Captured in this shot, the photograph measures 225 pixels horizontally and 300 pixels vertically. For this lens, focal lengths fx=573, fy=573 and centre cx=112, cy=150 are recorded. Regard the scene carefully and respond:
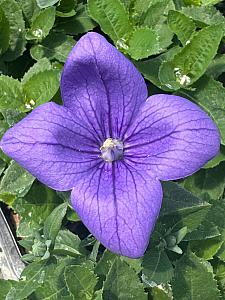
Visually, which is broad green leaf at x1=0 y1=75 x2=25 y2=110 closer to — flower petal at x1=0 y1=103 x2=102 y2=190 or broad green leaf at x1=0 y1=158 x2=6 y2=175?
broad green leaf at x1=0 y1=158 x2=6 y2=175

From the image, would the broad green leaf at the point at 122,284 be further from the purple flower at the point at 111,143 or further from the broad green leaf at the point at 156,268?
the purple flower at the point at 111,143

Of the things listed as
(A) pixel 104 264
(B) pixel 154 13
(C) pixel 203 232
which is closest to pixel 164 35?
(B) pixel 154 13

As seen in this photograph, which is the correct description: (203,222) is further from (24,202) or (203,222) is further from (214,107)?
(24,202)

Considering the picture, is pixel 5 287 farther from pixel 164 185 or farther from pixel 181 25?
pixel 181 25

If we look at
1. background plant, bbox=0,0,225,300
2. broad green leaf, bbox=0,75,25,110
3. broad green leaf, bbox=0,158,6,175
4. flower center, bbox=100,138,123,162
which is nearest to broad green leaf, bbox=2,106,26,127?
background plant, bbox=0,0,225,300

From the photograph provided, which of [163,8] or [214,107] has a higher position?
[163,8]

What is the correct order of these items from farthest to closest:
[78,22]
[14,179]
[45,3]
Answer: [78,22] < [45,3] < [14,179]

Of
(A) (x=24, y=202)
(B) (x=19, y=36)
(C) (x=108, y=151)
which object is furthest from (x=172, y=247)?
(B) (x=19, y=36)
